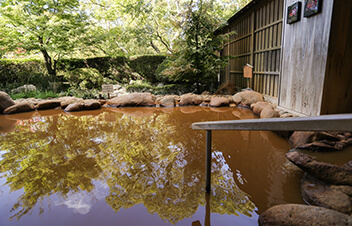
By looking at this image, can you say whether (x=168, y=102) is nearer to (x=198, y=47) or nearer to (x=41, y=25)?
(x=198, y=47)

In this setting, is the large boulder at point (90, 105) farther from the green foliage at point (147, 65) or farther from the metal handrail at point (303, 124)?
the metal handrail at point (303, 124)

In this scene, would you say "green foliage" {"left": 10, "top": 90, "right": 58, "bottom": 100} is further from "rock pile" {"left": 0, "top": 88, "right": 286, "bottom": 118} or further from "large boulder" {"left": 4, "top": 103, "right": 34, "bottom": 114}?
"large boulder" {"left": 4, "top": 103, "right": 34, "bottom": 114}

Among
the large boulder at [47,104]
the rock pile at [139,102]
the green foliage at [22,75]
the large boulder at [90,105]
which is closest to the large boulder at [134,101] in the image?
the rock pile at [139,102]

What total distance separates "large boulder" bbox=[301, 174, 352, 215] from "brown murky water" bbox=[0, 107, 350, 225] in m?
0.11

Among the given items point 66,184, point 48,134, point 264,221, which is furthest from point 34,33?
point 264,221

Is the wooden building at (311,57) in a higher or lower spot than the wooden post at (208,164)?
higher

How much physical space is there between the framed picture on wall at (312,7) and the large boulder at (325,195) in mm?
2929

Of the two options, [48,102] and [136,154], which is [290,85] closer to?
[136,154]

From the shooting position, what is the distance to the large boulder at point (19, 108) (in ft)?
21.4

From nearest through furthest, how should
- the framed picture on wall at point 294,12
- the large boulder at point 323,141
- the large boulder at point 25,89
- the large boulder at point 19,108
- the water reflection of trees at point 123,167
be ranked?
the water reflection of trees at point 123,167, the large boulder at point 323,141, the framed picture on wall at point 294,12, the large boulder at point 19,108, the large boulder at point 25,89

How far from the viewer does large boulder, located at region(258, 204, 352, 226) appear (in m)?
1.48

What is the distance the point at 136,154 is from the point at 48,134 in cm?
238

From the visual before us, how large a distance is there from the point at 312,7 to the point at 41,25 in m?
9.50

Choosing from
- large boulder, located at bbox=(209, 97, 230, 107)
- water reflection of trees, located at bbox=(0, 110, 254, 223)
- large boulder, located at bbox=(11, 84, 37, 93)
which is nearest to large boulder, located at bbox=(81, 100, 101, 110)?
water reflection of trees, located at bbox=(0, 110, 254, 223)
